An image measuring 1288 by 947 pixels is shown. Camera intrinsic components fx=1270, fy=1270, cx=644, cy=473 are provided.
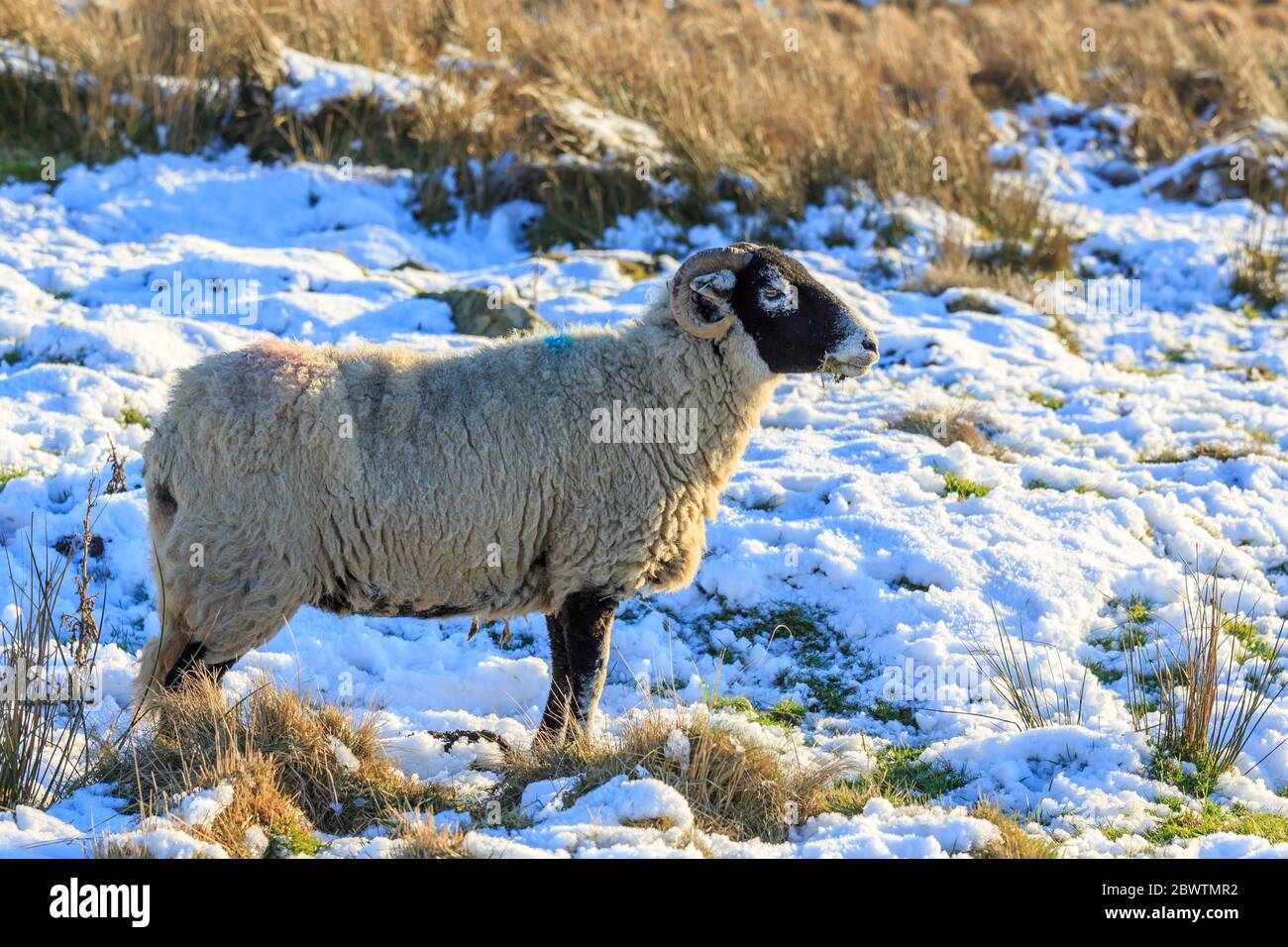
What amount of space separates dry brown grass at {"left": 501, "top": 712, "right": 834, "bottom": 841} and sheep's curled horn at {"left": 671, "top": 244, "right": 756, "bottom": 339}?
5.81 ft

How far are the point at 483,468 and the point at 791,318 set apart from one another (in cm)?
158

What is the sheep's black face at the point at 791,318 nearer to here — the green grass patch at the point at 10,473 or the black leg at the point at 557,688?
the black leg at the point at 557,688

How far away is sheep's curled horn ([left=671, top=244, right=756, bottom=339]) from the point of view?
226 inches

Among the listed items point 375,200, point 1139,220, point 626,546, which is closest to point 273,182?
→ point 375,200

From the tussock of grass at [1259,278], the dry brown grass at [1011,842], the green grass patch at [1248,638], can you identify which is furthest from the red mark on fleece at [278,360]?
the tussock of grass at [1259,278]

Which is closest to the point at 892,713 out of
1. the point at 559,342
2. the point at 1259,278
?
the point at 559,342

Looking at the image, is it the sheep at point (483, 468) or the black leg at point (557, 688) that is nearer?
the sheep at point (483, 468)

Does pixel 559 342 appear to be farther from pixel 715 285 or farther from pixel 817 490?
pixel 817 490

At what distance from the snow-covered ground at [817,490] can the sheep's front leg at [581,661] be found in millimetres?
330

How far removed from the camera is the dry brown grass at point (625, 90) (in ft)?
40.4

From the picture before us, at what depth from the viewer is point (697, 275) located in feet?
18.9

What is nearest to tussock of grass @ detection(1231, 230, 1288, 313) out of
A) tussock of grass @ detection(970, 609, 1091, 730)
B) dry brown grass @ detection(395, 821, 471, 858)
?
tussock of grass @ detection(970, 609, 1091, 730)

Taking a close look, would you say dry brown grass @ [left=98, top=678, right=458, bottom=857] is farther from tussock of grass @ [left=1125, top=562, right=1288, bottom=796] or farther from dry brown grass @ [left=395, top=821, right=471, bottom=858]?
tussock of grass @ [left=1125, top=562, right=1288, bottom=796]
